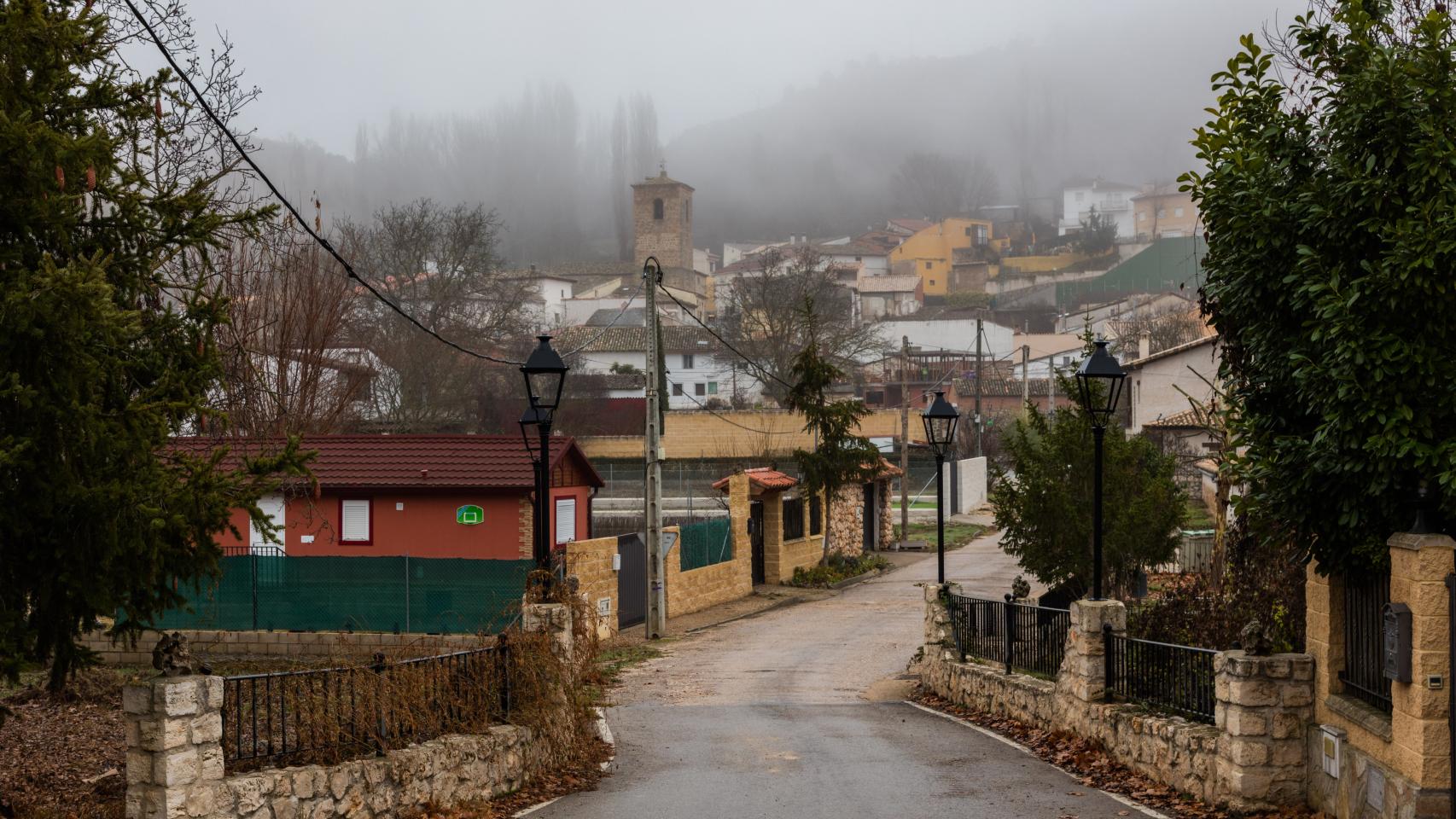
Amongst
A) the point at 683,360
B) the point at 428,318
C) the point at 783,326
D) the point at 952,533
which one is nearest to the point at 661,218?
the point at 683,360

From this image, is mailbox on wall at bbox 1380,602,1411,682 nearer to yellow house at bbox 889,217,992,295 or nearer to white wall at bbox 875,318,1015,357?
white wall at bbox 875,318,1015,357

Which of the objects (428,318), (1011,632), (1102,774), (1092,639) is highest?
(428,318)

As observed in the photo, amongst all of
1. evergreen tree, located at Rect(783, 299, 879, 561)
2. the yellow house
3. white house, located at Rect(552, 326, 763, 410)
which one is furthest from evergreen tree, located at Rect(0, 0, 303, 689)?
the yellow house

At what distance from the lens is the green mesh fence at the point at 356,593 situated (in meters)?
22.8

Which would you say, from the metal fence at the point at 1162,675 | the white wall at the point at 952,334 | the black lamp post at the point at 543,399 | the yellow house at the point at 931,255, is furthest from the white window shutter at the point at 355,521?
the yellow house at the point at 931,255

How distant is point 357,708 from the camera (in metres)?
10.2

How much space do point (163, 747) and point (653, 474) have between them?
670 inches

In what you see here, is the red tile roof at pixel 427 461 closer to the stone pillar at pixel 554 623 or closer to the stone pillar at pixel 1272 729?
the stone pillar at pixel 554 623

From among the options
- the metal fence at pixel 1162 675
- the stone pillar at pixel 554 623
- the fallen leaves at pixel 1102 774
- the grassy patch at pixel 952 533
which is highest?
the stone pillar at pixel 554 623

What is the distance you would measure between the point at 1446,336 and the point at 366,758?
8.17m

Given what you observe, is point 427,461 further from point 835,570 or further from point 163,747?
point 163,747

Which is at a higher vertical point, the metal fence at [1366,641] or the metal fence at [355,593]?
the metal fence at [1366,641]

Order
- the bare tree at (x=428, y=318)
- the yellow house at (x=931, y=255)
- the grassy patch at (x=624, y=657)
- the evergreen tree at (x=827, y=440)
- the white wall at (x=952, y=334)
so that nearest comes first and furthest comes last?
the grassy patch at (x=624, y=657) → the evergreen tree at (x=827, y=440) → the bare tree at (x=428, y=318) → the white wall at (x=952, y=334) → the yellow house at (x=931, y=255)

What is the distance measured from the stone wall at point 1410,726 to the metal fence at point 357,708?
22.9 feet
